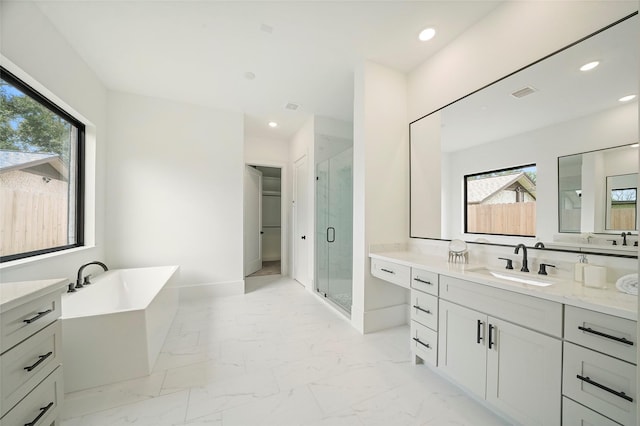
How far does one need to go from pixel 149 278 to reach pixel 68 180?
133 centimetres

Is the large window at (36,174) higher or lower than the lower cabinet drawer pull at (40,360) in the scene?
higher

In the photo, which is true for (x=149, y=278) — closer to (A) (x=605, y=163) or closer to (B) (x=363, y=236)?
(B) (x=363, y=236)

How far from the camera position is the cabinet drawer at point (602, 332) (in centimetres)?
91

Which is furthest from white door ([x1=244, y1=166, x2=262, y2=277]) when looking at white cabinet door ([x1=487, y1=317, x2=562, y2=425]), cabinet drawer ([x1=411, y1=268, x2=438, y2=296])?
white cabinet door ([x1=487, y1=317, x2=562, y2=425])

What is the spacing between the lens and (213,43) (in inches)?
84.9

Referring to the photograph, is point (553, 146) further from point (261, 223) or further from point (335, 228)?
point (261, 223)

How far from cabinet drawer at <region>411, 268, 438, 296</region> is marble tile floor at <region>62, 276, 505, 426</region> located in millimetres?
642

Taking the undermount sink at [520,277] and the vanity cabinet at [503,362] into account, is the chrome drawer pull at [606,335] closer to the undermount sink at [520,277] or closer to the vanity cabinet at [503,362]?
the vanity cabinet at [503,362]

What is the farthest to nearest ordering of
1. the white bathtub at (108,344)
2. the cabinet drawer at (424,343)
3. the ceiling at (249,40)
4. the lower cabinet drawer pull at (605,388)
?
the ceiling at (249,40)
the cabinet drawer at (424,343)
the white bathtub at (108,344)
the lower cabinet drawer pull at (605,388)

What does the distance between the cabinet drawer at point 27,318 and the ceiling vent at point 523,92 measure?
3.08 m

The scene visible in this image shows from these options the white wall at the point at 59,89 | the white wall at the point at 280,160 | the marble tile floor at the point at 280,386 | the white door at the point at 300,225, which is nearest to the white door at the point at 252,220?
the white wall at the point at 280,160

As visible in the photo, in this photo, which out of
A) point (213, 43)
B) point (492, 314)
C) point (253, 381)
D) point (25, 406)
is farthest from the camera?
point (213, 43)

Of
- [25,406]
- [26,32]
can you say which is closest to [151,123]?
[26,32]

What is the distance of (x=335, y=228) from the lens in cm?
337
